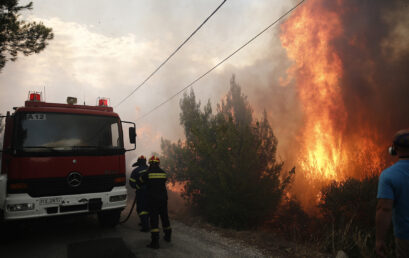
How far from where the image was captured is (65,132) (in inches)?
225

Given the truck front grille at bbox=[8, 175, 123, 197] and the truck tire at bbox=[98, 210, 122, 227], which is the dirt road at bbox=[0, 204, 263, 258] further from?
the truck front grille at bbox=[8, 175, 123, 197]

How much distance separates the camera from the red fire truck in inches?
202

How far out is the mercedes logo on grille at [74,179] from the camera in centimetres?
550

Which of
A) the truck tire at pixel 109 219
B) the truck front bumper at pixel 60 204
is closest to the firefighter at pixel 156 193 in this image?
the truck front bumper at pixel 60 204

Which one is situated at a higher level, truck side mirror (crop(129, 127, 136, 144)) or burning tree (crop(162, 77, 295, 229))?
truck side mirror (crop(129, 127, 136, 144))

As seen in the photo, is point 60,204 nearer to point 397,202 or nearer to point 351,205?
point 397,202

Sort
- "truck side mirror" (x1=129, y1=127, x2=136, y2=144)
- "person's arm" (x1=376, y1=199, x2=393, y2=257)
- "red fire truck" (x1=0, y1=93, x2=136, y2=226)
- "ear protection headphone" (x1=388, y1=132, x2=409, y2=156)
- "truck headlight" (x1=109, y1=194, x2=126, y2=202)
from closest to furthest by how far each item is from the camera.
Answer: "person's arm" (x1=376, y1=199, x2=393, y2=257), "ear protection headphone" (x1=388, y1=132, x2=409, y2=156), "red fire truck" (x1=0, y1=93, x2=136, y2=226), "truck headlight" (x1=109, y1=194, x2=126, y2=202), "truck side mirror" (x1=129, y1=127, x2=136, y2=144)

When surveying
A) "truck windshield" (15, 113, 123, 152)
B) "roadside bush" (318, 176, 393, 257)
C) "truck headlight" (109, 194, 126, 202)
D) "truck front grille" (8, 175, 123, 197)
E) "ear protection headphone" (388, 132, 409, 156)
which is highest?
"truck windshield" (15, 113, 123, 152)

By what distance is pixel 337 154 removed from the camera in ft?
55.6

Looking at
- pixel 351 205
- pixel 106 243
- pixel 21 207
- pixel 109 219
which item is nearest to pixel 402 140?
pixel 106 243

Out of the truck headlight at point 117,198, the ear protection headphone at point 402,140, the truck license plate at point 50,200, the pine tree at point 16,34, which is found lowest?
the truck headlight at point 117,198

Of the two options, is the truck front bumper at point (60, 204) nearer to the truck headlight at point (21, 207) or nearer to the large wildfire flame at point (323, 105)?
the truck headlight at point (21, 207)

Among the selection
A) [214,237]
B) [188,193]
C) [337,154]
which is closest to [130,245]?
[214,237]

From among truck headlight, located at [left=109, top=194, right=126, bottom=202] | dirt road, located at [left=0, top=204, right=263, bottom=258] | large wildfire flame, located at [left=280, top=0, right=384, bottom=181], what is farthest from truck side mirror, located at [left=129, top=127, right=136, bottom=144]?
large wildfire flame, located at [left=280, top=0, right=384, bottom=181]
